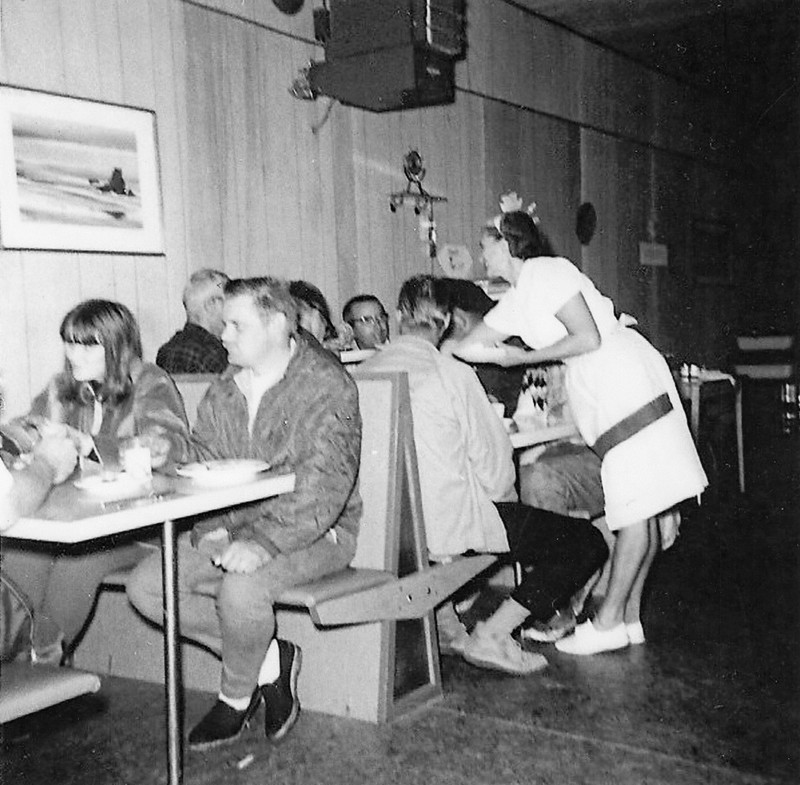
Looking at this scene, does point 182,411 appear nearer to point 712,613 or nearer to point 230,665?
point 230,665

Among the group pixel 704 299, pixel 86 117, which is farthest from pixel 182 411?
pixel 704 299

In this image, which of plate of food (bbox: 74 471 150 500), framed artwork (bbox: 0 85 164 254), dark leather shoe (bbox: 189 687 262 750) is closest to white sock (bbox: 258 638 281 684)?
dark leather shoe (bbox: 189 687 262 750)

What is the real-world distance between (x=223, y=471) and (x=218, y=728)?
70 centimetres

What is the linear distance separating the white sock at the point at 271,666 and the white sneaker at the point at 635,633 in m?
1.29

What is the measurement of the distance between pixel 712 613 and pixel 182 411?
209 centimetres

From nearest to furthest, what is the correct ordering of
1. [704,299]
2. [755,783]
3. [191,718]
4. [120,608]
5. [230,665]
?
[755,783]
[230,665]
[191,718]
[120,608]
[704,299]

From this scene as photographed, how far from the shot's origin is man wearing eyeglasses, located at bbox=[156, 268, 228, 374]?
3916 mm

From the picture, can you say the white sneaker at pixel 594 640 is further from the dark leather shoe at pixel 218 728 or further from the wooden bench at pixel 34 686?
the wooden bench at pixel 34 686

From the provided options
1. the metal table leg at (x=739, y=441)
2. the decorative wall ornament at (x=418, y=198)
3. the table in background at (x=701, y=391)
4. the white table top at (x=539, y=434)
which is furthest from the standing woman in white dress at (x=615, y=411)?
the metal table leg at (x=739, y=441)

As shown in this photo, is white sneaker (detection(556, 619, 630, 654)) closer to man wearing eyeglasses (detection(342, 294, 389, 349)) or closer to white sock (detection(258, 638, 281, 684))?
white sock (detection(258, 638, 281, 684))

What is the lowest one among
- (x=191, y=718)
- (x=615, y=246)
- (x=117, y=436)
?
(x=191, y=718)

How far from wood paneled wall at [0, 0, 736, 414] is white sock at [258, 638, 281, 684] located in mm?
1570

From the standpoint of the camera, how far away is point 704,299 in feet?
31.1

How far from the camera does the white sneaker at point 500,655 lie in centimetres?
314
